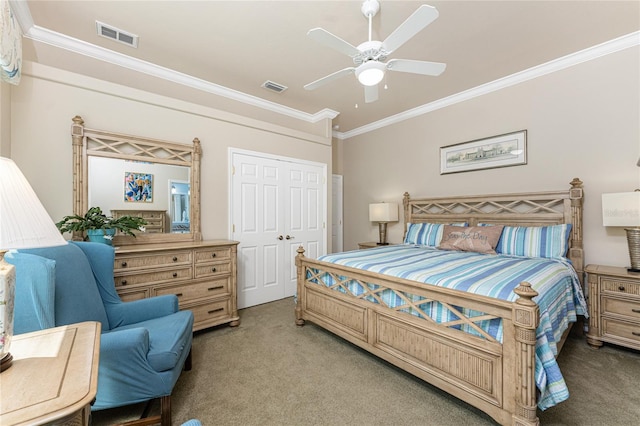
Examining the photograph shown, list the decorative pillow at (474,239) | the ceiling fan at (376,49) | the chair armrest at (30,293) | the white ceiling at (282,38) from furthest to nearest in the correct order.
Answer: the decorative pillow at (474,239) → the white ceiling at (282,38) → the ceiling fan at (376,49) → the chair armrest at (30,293)

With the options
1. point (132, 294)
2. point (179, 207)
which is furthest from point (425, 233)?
point (132, 294)

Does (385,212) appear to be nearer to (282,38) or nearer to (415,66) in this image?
(415,66)

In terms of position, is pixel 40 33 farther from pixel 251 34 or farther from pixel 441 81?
pixel 441 81

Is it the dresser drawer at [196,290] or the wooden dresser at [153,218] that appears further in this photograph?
the wooden dresser at [153,218]

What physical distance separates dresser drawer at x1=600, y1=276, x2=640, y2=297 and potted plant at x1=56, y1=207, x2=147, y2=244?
443cm

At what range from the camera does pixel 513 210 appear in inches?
134

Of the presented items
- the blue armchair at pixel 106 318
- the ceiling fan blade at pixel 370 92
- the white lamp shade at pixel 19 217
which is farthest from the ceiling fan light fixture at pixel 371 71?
the blue armchair at pixel 106 318

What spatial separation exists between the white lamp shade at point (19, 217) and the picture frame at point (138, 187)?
217cm

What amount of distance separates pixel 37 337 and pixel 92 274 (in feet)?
A: 3.02

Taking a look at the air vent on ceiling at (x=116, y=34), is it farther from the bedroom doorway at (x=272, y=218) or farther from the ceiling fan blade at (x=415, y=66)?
the ceiling fan blade at (x=415, y=66)

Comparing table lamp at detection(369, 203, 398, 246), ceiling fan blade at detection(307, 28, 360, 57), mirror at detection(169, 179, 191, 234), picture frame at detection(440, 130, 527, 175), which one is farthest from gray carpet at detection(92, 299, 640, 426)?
ceiling fan blade at detection(307, 28, 360, 57)

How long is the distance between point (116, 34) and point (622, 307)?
5.38 m

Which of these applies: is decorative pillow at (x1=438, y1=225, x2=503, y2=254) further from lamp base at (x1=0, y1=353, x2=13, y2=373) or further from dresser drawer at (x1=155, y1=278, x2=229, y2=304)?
lamp base at (x1=0, y1=353, x2=13, y2=373)

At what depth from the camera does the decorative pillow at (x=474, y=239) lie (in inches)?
121
